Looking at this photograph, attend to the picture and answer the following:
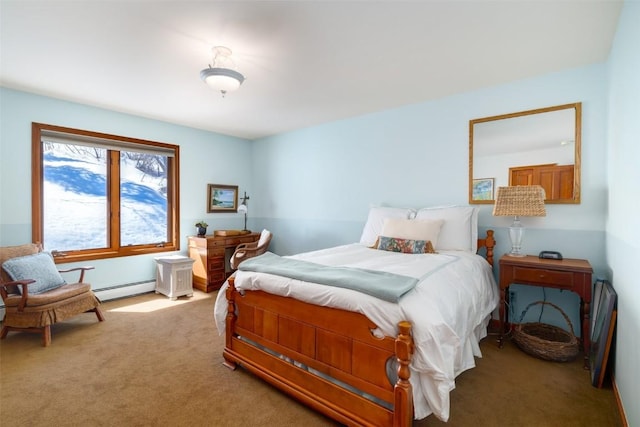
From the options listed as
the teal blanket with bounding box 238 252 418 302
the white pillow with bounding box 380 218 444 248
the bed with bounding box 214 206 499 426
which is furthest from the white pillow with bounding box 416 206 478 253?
the teal blanket with bounding box 238 252 418 302

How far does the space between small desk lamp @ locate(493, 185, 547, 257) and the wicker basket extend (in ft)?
2.01

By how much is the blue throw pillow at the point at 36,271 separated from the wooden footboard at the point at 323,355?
210 centimetres

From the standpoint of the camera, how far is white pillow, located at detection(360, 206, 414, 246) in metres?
3.42

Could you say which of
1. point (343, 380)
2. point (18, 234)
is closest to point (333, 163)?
point (343, 380)

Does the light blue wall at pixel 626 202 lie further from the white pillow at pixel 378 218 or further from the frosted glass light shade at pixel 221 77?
the frosted glass light shade at pixel 221 77

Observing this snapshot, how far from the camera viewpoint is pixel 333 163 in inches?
176

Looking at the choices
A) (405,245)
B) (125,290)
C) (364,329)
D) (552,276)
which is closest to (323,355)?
(364,329)

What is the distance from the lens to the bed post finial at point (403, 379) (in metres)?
1.40

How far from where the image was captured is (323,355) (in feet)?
5.85

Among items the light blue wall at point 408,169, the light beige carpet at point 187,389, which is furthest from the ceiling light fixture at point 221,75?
the light beige carpet at point 187,389

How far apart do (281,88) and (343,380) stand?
2.82m

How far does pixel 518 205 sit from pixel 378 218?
140 cm

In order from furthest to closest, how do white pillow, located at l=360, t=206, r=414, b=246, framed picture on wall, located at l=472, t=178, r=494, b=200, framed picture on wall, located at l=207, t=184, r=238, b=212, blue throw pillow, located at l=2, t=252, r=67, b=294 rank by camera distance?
framed picture on wall, located at l=207, t=184, r=238, b=212
white pillow, located at l=360, t=206, r=414, b=246
framed picture on wall, located at l=472, t=178, r=494, b=200
blue throw pillow, located at l=2, t=252, r=67, b=294

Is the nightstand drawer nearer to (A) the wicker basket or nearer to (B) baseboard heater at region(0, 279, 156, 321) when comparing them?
(A) the wicker basket
